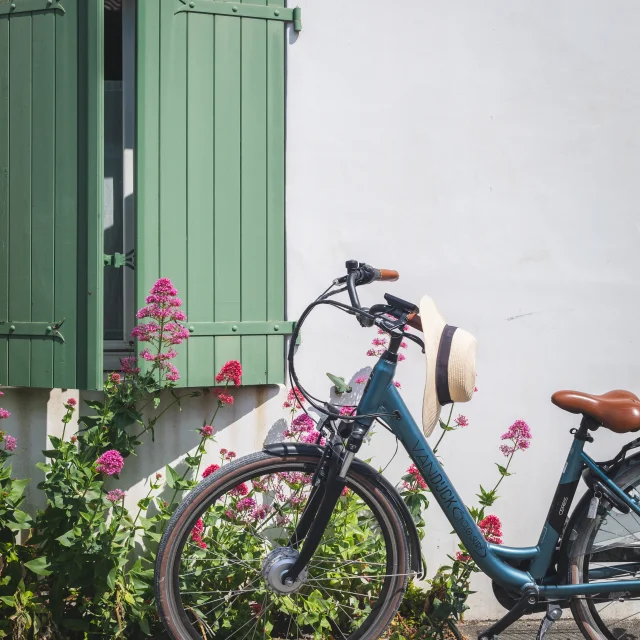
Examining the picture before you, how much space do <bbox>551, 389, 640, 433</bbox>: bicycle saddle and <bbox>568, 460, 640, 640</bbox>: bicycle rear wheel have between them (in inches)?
7.3

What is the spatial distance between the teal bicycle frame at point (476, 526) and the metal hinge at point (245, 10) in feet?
5.75

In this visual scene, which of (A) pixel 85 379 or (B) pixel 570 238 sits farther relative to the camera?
(B) pixel 570 238

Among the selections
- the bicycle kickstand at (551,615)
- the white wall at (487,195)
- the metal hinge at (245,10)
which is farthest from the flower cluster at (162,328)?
the bicycle kickstand at (551,615)

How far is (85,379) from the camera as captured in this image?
339cm

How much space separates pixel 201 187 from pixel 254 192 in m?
0.23

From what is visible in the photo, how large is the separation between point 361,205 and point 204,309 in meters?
0.86

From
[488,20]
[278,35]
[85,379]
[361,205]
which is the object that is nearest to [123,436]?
Answer: [85,379]

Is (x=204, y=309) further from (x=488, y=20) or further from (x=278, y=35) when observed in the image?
(x=488, y=20)

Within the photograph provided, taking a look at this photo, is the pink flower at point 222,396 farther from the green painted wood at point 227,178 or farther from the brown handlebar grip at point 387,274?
the brown handlebar grip at point 387,274

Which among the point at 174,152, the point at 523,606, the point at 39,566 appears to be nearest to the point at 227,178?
the point at 174,152

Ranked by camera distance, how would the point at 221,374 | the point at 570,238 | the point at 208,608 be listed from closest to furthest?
the point at 208,608 < the point at 221,374 < the point at 570,238

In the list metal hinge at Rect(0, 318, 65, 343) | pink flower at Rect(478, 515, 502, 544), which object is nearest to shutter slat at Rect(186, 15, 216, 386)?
metal hinge at Rect(0, 318, 65, 343)

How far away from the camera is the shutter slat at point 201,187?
3.54 metres

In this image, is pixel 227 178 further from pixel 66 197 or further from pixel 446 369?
pixel 446 369
